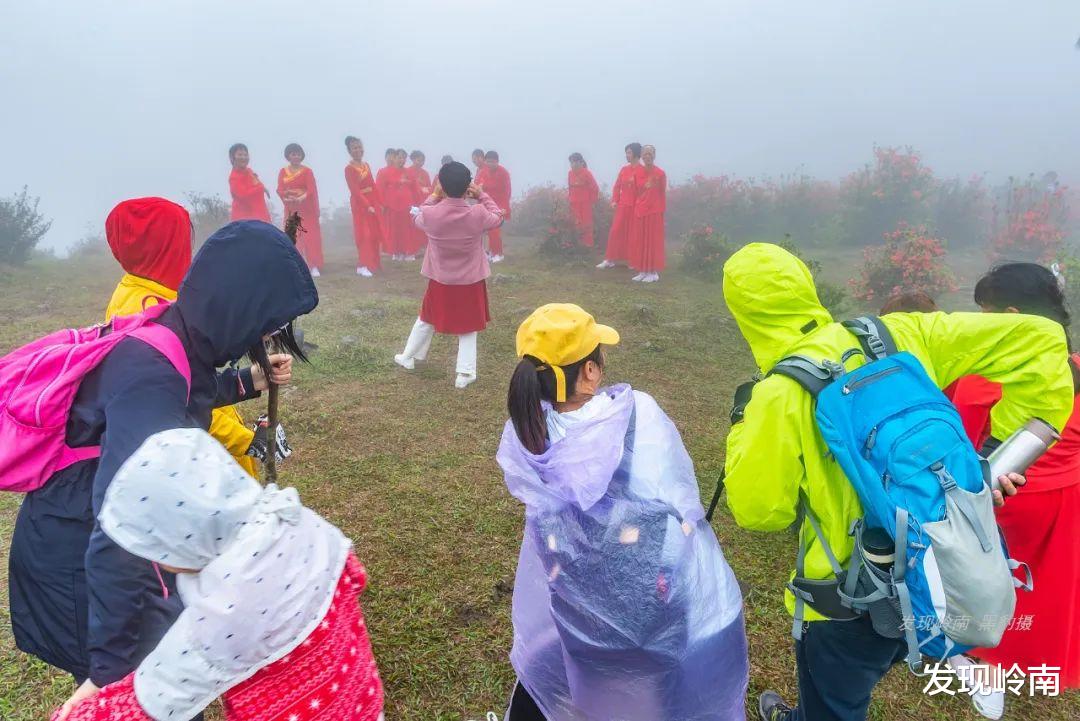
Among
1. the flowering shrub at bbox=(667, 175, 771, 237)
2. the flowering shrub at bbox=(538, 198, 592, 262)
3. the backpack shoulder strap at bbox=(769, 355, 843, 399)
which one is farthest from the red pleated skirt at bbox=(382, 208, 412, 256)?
the backpack shoulder strap at bbox=(769, 355, 843, 399)

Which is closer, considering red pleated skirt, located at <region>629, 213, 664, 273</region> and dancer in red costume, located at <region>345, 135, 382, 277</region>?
red pleated skirt, located at <region>629, 213, 664, 273</region>

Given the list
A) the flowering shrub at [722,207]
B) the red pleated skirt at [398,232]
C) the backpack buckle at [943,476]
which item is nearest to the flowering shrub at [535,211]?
the flowering shrub at [722,207]

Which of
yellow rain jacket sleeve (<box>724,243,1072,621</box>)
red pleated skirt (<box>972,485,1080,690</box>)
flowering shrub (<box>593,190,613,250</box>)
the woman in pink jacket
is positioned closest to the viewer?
yellow rain jacket sleeve (<box>724,243,1072,621</box>)

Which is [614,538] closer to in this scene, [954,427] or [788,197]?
[954,427]

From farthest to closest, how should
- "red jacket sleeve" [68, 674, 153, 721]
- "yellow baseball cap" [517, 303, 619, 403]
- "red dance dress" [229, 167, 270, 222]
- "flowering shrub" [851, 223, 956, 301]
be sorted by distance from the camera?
1. "red dance dress" [229, 167, 270, 222]
2. "flowering shrub" [851, 223, 956, 301]
3. "yellow baseball cap" [517, 303, 619, 403]
4. "red jacket sleeve" [68, 674, 153, 721]

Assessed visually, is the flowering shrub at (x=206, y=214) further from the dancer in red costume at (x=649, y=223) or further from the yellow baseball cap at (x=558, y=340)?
the yellow baseball cap at (x=558, y=340)

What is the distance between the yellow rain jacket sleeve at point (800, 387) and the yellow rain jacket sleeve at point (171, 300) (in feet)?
5.32

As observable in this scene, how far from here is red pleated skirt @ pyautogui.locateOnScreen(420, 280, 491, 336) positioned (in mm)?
5004

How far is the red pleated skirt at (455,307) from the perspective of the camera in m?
5.00

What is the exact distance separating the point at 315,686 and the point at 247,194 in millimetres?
9311

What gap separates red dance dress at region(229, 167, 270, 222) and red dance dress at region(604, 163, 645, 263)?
5.24 m

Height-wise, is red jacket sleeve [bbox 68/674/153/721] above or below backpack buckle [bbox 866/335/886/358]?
below

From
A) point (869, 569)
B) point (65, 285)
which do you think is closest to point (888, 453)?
point (869, 569)

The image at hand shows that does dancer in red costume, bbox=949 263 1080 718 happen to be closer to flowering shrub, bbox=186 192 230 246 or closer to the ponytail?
the ponytail
